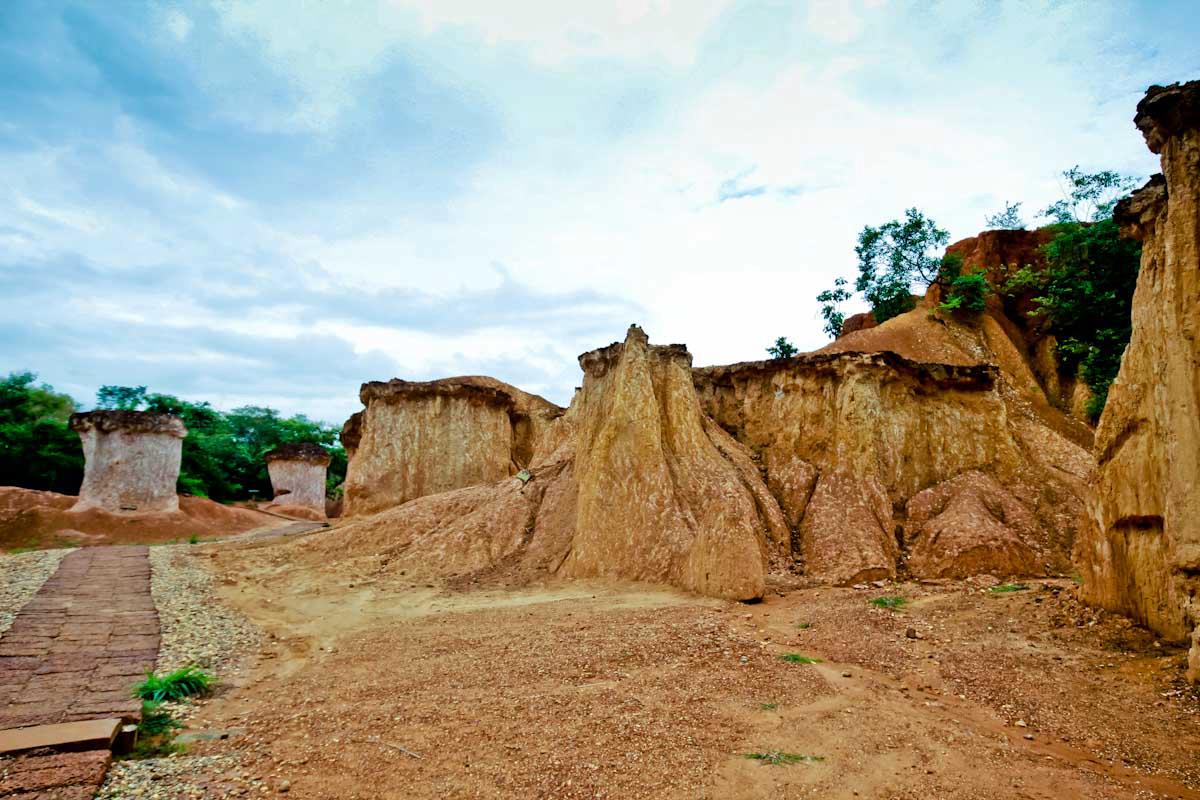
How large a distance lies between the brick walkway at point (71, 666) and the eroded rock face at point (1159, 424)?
25.6 feet

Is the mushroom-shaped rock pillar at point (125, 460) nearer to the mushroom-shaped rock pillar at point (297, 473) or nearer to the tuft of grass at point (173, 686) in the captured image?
the mushroom-shaped rock pillar at point (297, 473)

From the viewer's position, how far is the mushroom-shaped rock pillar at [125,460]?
69.8 feet

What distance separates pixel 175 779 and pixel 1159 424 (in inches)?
322

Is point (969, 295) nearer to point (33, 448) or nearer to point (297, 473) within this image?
point (297, 473)

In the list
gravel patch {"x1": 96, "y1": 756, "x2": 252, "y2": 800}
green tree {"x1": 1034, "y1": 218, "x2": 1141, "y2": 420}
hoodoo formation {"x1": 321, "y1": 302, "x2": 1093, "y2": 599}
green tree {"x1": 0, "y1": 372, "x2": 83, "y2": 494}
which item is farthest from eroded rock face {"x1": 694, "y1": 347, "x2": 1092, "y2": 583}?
green tree {"x1": 0, "y1": 372, "x2": 83, "y2": 494}

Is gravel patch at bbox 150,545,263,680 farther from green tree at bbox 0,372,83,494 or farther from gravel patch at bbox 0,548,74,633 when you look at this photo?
green tree at bbox 0,372,83,494

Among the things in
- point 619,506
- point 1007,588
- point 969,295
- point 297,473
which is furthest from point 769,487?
point 297,473

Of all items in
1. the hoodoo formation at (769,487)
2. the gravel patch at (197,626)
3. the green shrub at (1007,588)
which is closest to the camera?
the gravel patch at (197,626)

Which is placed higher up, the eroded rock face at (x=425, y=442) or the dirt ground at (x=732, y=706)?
the eroded rock face at (x=425, y=442)

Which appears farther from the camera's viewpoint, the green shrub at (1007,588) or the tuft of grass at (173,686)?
the green shrub at (1007,588)

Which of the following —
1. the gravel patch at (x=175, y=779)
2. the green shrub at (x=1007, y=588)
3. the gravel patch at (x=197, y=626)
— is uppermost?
the green shrub at (x=1007, y=588)

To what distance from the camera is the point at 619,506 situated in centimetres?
1184

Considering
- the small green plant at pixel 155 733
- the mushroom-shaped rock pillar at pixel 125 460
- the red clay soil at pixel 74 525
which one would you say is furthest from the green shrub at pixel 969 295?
the mushroom-shaped rock pillar at pixel 125 460

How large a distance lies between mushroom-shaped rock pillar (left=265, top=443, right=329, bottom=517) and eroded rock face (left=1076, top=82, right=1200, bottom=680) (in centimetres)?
3006
